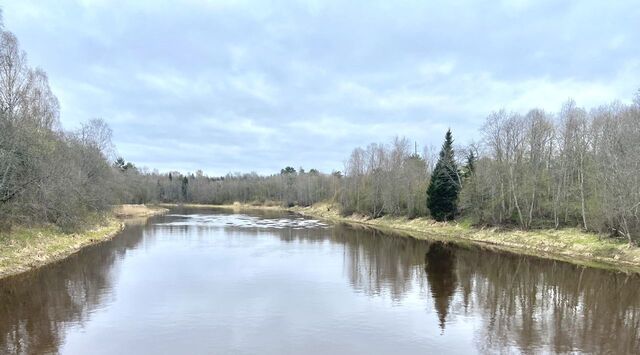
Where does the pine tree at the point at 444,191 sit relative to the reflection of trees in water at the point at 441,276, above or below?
above

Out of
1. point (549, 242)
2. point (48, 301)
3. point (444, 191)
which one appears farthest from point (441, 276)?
point (444, 191)

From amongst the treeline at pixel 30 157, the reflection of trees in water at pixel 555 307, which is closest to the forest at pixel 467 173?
the treeline at pixel 30 157

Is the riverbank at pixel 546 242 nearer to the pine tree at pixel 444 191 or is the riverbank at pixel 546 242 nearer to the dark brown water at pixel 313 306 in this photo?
the pine tree at pixel 444 191

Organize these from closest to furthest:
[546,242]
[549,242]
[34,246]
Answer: [34,246] < [549,242] < [546,242]

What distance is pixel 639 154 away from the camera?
3008 cm

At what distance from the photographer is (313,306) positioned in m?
17.9

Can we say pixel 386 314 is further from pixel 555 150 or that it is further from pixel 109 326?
pixel 555 150

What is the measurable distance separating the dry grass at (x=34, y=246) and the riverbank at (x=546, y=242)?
33441 millimetres

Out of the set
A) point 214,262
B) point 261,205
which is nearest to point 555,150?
point 214,262

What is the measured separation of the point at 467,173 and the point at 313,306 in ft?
140

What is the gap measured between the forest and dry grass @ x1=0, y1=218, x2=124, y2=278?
39.5 inches

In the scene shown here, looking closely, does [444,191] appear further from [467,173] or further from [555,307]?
[555,307]

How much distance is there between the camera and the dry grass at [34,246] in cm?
2353

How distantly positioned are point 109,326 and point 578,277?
23.9 m
